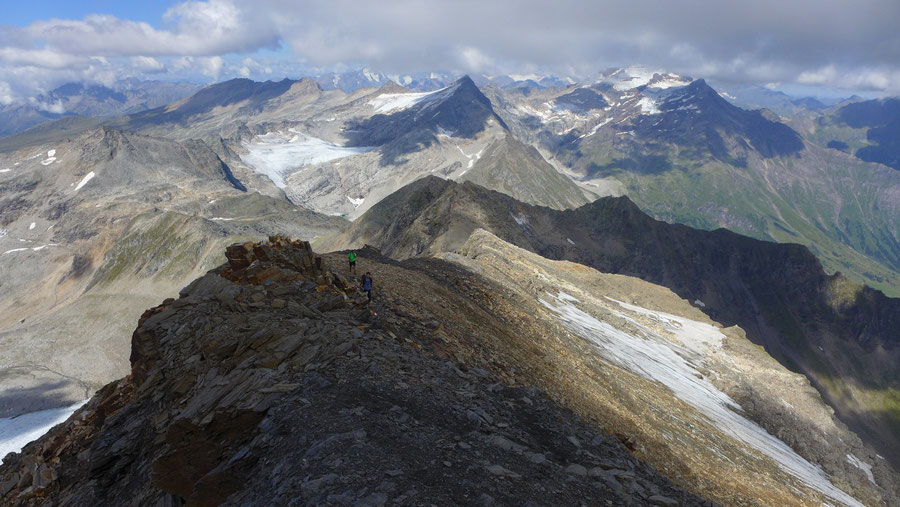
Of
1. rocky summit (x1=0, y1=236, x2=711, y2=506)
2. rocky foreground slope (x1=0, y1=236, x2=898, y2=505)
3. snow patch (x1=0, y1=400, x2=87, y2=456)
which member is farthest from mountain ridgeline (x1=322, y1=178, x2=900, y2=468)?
rocky summit (x1=0, y1=236, x2=711, y2=506)

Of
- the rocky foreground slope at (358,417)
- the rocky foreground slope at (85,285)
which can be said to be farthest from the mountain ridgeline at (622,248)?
the rocky foreground slope at (358,417)

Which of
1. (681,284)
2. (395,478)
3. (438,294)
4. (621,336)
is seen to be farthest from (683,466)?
(681,284)

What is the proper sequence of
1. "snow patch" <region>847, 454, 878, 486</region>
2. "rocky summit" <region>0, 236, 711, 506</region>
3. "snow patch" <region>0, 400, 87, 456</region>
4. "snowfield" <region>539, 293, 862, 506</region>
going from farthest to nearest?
"snow patch" <region>0, 400, 87, 456</region>
"snow patch" <region>847, 454, 878, 486</region>
"snowfield" <region>539, 293, 862, 506</region>
"rocky summit" <region>0, 236, 711, 506</region>

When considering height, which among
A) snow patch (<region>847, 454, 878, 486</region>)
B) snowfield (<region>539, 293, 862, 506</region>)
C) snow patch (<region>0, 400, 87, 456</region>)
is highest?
snowfield (<region>539, 293, 862, 506</region>)

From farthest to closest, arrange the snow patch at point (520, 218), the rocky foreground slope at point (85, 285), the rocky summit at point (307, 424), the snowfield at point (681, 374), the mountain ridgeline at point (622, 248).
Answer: the snow patch at point (520, 218) < the mountain ridgeline at point (622, 248) < the rocky foreground slope at point (85, 285) < the snowfield at point (681, 374) < the rocky summit at point (307, 424)

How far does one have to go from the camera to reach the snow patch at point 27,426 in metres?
79.0

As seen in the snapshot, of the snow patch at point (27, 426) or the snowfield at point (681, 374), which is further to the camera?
the snow patch at point (27, 426)

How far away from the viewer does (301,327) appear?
1504cm

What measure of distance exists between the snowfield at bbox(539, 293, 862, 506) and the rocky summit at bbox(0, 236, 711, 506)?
84.8 feet

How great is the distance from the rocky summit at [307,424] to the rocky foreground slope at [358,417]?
2.2 inches

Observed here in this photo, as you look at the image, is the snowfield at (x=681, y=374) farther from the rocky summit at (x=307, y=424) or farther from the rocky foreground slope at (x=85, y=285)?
the rocky foreground slope at (x=85, y=285)

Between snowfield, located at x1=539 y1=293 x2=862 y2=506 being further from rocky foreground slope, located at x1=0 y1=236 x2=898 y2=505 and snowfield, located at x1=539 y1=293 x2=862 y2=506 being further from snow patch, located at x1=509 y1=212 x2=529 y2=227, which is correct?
snow patch, located at x1=509 y1=212 x2=529 y2=227

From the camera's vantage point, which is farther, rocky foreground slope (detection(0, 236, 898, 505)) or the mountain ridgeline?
the mountain ridgeline

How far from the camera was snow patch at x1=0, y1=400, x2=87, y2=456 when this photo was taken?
79.0m
